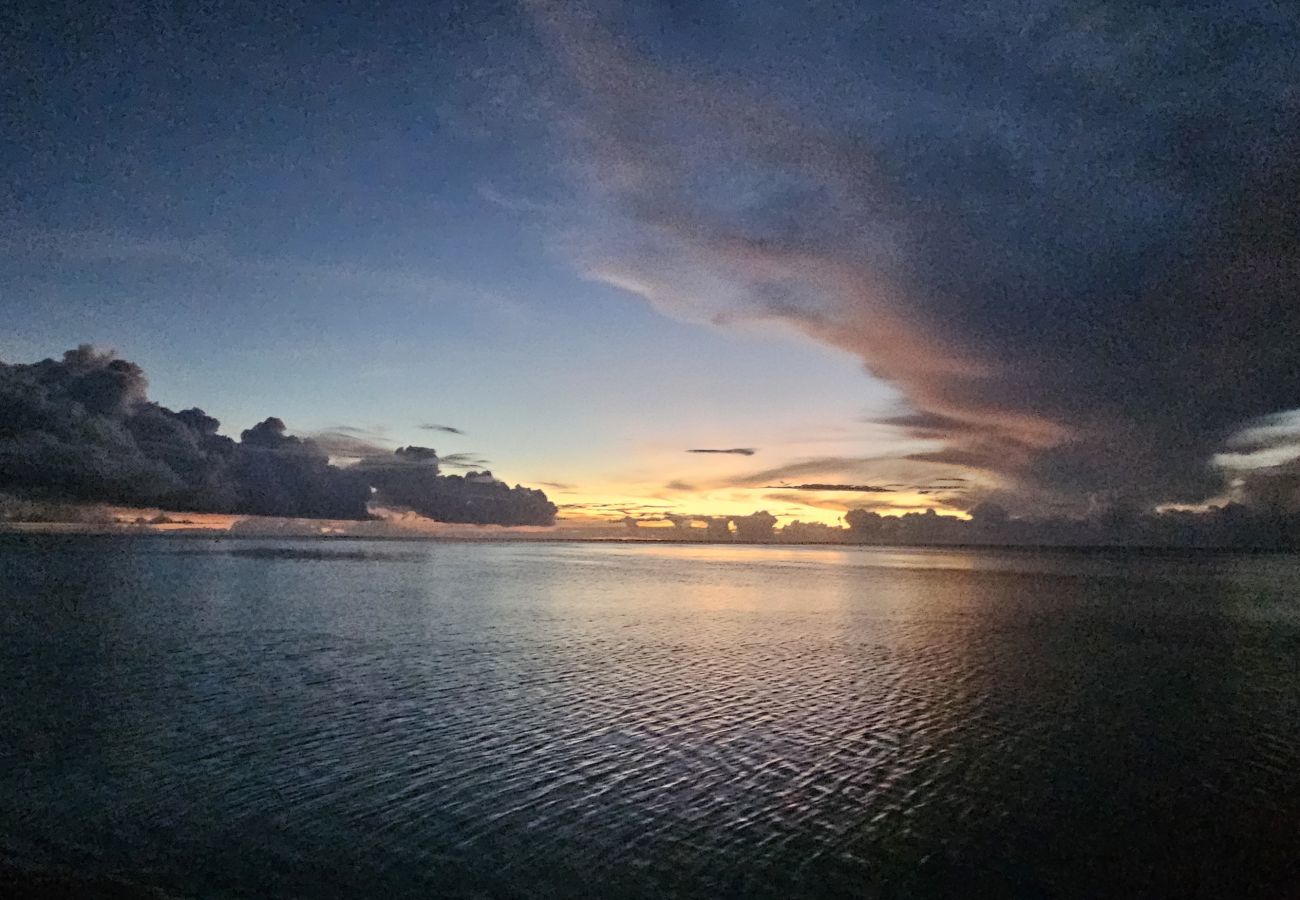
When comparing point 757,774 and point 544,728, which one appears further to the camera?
point 544,728

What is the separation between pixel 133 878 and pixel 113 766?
377 inches

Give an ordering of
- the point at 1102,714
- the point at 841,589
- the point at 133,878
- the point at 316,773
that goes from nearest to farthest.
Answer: the point at 133,878, the point at 316,773, the point at 1102,714, the point at 841,589

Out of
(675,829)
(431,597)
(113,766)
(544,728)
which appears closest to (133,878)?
(113,766)

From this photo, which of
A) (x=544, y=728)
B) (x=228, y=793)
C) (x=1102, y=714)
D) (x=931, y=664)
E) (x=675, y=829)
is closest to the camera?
(x=675, y=829)

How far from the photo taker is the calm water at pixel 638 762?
18672 mm

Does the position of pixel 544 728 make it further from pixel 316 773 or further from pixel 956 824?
pixel 956 824

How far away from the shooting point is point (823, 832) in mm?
20797

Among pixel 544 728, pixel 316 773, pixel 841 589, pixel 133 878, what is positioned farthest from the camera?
pixel 841 589

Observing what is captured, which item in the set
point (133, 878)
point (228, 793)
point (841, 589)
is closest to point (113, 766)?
point (228, 793)

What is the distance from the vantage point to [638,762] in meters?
26.8

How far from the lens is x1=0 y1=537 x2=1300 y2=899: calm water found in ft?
61.3

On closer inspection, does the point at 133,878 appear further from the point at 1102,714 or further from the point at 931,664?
the point at 931,664

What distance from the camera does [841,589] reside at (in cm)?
11888

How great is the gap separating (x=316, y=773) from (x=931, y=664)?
125 feet
